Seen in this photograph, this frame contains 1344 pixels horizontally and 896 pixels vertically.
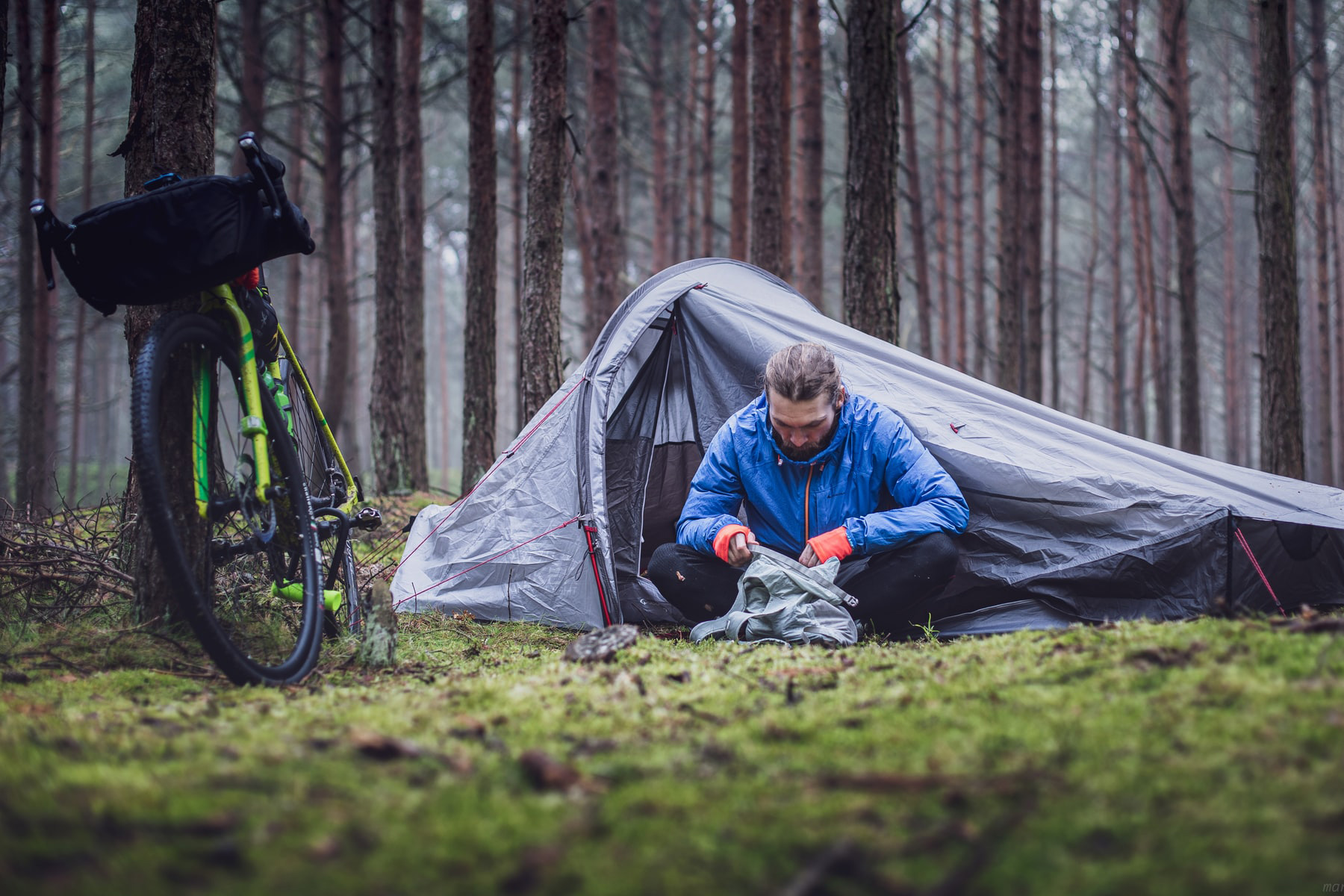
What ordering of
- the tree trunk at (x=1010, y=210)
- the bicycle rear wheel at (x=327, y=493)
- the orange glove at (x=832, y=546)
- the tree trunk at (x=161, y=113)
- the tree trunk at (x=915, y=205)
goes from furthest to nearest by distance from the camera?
1. the tree trunk at (x=915, y=205)
2. the tree trunk at (x=1010, y=210)
3. the orange glove at (x=832, y=546)
4. the bicycle rear wheel at (x=327, y=493)
5. the tree trunk at (x=161, y=113)

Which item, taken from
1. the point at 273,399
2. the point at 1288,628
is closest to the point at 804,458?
the point at 1288,628

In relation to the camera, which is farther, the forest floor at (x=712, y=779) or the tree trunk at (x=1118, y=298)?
the tree trunk at (x=1118, y=298)

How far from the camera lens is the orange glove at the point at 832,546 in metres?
3.31

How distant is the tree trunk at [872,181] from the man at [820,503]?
189 cm

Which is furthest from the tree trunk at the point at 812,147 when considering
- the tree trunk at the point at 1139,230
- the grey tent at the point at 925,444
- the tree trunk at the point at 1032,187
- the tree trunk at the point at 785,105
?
the grey tent at the point at 925,444

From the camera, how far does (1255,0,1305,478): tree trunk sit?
6.49m

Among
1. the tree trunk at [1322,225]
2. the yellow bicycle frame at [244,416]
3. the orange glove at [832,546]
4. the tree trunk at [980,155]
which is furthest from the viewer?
the tree trunk at [980,155]

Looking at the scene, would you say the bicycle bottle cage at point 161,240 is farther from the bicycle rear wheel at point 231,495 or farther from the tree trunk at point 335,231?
the tree trunk at point 335,231

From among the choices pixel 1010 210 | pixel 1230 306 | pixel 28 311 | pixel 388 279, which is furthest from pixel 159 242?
pixel 1230 306

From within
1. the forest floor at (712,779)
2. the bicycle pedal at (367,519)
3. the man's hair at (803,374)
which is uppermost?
the man's hair at (803,374)

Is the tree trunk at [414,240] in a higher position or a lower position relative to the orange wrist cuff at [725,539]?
higher

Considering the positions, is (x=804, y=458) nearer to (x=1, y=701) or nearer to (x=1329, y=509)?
(x=1329, y=509)

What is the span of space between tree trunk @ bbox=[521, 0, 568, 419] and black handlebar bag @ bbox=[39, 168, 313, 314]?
3637 millimetres

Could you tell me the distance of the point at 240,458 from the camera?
257cm
